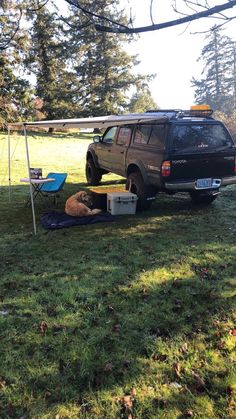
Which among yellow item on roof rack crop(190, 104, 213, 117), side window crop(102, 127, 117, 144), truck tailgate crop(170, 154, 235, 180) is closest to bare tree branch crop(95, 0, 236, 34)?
truck tailgate crop(170, 154, 235, 180)

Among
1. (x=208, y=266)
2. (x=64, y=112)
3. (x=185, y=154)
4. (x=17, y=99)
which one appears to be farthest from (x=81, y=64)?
(x=208, y=266)

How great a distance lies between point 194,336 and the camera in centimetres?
350

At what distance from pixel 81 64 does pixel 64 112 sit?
5777 millimetres

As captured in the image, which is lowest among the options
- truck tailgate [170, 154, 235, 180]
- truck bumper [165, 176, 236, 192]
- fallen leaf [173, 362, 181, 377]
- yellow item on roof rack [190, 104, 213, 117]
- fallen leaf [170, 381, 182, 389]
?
fallen leaf [170, 381, 182, 389]

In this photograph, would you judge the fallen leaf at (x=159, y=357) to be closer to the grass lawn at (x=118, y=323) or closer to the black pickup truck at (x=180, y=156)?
the grass lawn at (x=118, y=323)

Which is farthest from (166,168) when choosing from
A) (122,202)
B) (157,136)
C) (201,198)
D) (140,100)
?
(140,100)

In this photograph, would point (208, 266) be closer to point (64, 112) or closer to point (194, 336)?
point (194, 336)

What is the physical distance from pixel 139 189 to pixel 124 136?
5.87 ft

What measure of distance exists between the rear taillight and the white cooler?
3.25 ft

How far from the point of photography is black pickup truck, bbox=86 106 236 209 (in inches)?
288

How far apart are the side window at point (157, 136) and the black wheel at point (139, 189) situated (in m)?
0.85

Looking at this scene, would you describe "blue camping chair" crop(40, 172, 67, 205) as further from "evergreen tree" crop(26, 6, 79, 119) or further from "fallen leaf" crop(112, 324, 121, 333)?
"evergreen tree" crop(26, 6, 79, 119)

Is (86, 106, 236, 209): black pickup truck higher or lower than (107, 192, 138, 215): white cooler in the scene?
higher

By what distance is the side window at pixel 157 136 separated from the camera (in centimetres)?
746
